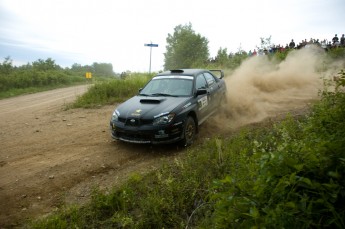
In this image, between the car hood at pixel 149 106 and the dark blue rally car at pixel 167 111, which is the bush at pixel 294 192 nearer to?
the dark blue rally car at pixel 167 111

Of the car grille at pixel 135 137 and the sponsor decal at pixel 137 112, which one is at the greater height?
the sponsor decal at pixel 137 112

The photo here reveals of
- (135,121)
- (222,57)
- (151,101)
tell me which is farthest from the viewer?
(222,57)

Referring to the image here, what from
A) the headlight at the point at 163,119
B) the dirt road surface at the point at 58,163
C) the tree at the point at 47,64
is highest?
the tree at the point at 47,64

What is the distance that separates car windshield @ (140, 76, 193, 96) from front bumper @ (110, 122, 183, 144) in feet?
4.03

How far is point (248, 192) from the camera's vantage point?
213 centimetres

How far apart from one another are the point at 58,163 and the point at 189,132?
9.80ft

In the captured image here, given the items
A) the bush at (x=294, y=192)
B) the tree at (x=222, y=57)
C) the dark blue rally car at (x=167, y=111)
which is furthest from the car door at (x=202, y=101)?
the tree at (x=222, y=57)

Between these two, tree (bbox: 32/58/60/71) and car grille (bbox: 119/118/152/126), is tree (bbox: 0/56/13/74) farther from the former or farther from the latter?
car grille (bbox: 119/118/152/126)

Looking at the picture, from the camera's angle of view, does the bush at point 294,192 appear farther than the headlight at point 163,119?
No

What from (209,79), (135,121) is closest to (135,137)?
(135,121)

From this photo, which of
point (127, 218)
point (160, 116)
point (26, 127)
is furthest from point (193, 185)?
point (26, 127)

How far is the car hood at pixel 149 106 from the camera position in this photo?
6172 mm

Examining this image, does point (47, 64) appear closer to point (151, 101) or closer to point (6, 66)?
point (6, 66)

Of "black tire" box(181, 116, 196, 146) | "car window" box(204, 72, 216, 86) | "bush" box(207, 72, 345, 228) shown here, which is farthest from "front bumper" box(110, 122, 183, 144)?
"bush" box(207, 72, 345, 228)
